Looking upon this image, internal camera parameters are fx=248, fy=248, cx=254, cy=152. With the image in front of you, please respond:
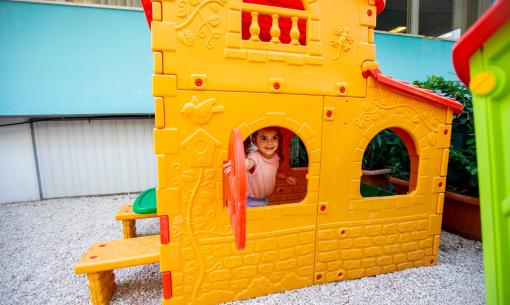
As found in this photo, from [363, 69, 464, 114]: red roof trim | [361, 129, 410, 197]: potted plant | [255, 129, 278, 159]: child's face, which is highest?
[363, 69, 464, 114]: red roof trim

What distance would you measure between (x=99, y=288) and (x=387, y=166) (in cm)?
404

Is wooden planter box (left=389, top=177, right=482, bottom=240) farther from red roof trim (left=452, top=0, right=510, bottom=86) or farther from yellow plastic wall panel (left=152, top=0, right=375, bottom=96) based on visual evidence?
red roof trim (left=452, top=0, right=510, bottom=86)

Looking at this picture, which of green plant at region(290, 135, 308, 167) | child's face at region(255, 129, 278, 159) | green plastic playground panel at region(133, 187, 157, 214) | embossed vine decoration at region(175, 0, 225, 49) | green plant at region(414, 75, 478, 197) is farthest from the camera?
green plant at region(290, 135, 308, 167)

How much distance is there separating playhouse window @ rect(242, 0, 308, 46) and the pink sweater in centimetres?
89

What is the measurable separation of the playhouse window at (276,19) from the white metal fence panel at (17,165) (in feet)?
12.7

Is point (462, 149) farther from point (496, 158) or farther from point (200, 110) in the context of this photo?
point (200, 110)

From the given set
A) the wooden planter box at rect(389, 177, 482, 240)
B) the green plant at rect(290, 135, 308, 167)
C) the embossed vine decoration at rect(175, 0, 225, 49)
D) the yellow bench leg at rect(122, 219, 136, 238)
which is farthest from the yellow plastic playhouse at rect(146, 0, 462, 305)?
the green plant at rect(290, 135, 308, 167)

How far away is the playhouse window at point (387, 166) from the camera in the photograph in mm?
3324

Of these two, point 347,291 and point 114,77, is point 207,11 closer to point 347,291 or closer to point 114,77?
point 347,291

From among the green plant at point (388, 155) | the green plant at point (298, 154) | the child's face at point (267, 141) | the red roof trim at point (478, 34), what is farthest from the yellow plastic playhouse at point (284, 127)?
the green plant at point (298, 154)

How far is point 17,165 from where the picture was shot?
151 inches

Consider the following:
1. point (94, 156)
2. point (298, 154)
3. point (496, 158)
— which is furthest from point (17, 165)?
point (496, 158)

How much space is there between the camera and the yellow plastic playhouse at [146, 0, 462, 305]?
5.01 feet

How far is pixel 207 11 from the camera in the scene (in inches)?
59.5
